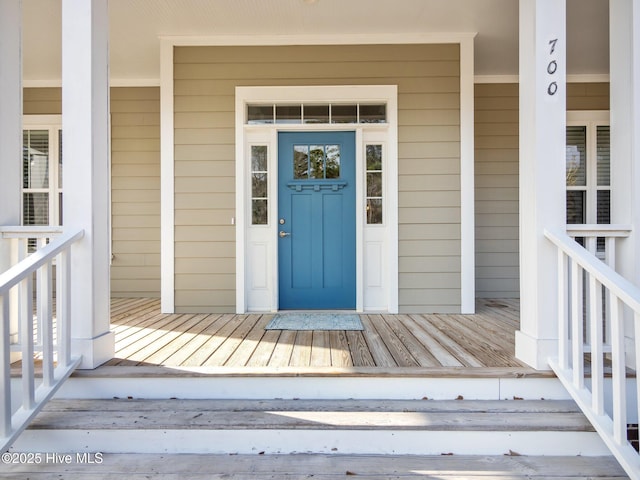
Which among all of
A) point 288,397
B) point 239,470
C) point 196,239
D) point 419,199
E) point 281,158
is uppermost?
point 281,158

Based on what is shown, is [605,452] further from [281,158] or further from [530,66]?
[281,158]

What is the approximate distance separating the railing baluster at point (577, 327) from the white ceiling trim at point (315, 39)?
9.37 feet

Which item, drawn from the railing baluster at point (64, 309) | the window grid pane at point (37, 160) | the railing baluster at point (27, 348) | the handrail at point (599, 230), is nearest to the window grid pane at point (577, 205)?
the handrail at point (599, 230)

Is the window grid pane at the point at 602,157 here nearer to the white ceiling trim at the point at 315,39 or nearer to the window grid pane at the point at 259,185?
the white ceiling trim at the point at 315,39

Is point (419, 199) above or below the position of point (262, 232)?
above

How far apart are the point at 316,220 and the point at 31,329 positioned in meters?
2.65

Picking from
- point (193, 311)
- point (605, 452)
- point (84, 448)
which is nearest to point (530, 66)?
point (605, 452)

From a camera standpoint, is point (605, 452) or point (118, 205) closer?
point (605, 452)

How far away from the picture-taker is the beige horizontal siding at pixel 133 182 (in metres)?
4.67

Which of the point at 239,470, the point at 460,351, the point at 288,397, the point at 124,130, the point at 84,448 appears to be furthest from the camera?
the point at 124,130

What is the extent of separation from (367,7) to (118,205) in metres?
3.69

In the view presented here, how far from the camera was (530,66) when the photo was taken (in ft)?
7.16

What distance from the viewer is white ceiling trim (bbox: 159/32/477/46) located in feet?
12.2

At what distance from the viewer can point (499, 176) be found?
453 cm
